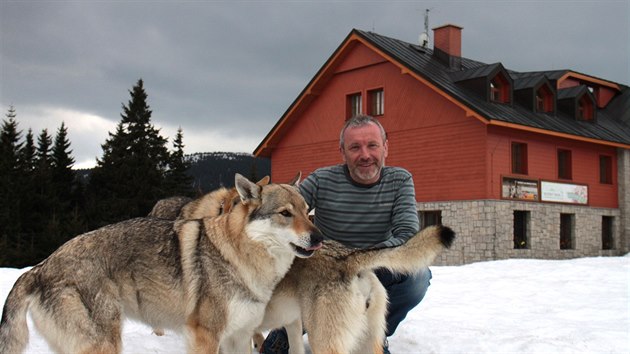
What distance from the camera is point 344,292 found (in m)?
4.41

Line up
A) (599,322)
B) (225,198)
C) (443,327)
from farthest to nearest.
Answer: (599,322), (443,327), (225,198)

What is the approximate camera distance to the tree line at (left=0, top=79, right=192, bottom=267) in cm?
3500

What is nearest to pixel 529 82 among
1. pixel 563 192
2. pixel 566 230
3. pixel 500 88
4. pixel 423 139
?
pixel 500 88

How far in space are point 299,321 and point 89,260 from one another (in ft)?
5.94

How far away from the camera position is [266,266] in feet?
14.3

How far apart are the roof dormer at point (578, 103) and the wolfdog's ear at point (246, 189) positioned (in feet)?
81.3

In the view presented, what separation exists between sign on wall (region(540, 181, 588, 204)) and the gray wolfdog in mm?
19983

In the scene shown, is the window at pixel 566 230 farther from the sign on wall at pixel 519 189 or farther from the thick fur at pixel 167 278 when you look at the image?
the thick fur at pixel 167 278

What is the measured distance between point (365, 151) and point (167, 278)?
2.09 meters

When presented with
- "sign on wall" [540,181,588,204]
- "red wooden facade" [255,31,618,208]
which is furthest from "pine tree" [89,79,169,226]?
"sign on wall" [540,181,588,204]

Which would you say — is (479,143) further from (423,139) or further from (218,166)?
(218,166)

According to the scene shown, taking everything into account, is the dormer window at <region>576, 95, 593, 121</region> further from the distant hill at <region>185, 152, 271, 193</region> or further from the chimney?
the distant hill at <region>185, 152, 271, 193</region>

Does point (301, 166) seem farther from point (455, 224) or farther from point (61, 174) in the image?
point (61, 174)

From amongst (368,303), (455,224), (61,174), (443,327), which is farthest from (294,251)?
(61,174)
